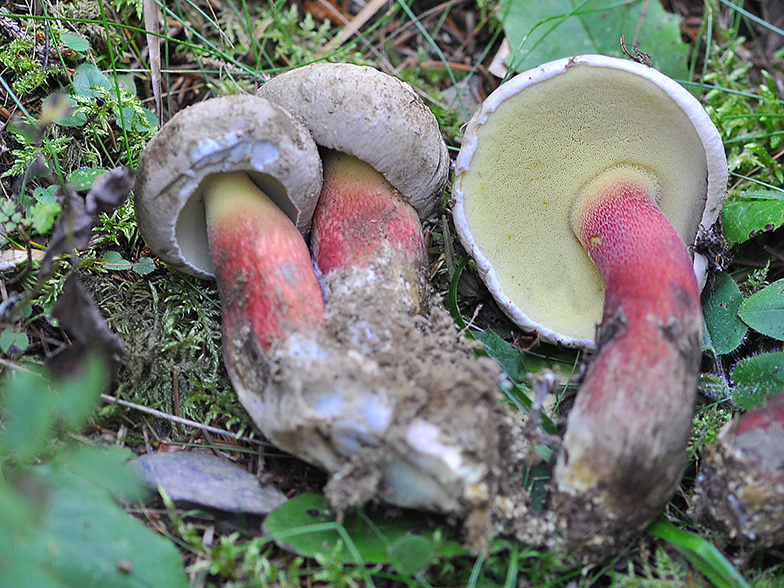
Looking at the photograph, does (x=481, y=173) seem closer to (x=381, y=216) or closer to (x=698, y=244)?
(x=381, y=216)

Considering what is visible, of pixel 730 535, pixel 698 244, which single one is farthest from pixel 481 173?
pixel 730 535

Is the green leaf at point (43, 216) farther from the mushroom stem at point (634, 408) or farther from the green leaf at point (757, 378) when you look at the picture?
the green leaf at point (757, 378)

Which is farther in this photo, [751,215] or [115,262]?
[751,215]

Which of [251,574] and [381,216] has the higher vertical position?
[381,216]

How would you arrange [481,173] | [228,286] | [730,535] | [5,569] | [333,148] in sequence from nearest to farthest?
[5,569]
[730,535]
[228,286]
[333,148]
[481,173]

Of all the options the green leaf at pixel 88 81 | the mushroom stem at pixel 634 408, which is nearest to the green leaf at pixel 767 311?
the mushroom stem at pixel 634 408

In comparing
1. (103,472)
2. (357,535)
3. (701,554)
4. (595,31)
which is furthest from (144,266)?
(595,31)

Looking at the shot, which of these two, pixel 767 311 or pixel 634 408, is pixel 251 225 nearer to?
pixel 634 408
